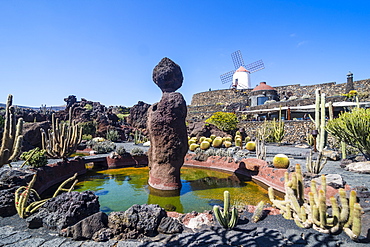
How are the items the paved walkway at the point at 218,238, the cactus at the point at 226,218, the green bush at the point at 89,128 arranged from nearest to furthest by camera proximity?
the paved walkway at the point at 218,238 < the cactus at the point at 226,218 < the green bush at the point at 89,128

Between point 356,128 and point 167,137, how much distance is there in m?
6.43

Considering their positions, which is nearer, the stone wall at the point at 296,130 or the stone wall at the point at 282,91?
the stone wall at the point at 296,130

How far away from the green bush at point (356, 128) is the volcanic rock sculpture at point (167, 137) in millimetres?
5706

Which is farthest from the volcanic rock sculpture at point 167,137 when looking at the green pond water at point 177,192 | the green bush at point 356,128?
the green bush at point 356,128

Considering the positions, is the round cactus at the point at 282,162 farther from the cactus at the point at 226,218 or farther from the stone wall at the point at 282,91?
the stone wall at the point at 282,91

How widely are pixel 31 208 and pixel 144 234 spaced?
249 cm

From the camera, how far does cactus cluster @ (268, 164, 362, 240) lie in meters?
3.16

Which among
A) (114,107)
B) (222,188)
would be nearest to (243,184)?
(222,188)

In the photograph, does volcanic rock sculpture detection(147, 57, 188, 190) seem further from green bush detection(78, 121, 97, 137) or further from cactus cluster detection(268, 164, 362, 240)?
green bush detection(78, 121, 97, 137)

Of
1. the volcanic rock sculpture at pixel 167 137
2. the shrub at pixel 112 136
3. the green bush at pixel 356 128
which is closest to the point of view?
the volcanic rock sculpture at pixel 167 137

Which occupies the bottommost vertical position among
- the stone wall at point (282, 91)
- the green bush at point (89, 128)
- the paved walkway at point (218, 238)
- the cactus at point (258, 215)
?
the paved walkway at point (218, 238)

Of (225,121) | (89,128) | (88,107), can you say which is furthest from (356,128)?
(88,107)

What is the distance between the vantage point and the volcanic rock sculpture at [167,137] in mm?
6875

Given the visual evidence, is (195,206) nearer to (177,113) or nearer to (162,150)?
(162,150)
